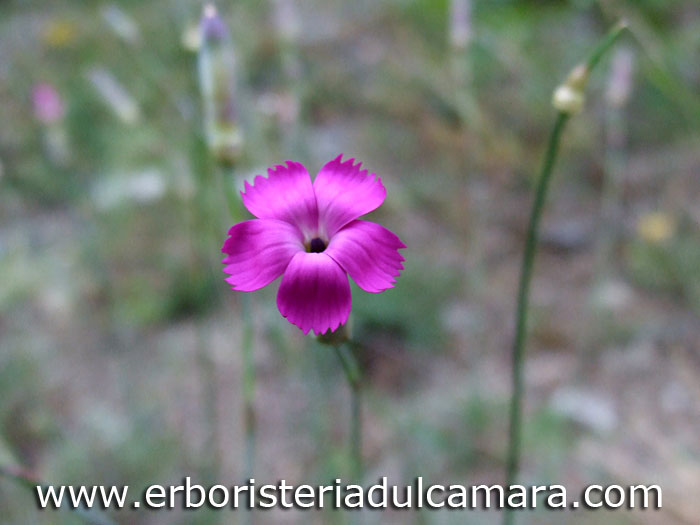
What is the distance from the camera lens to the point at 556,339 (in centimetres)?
131

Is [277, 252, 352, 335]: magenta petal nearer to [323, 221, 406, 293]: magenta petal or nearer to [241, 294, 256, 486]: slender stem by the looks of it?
[323, 221, 406, 293]: magenta petal

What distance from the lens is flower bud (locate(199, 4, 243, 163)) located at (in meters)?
0.49

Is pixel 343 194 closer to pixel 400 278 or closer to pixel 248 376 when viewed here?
pixel 248 376

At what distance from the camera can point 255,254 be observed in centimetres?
29

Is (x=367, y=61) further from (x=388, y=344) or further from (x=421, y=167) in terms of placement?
(x=388, y=344)

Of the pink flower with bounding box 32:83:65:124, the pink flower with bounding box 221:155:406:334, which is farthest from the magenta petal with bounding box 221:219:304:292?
the pink flower with bounding box 32:83:65:124

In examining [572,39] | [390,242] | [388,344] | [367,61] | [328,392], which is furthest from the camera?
[367,61]

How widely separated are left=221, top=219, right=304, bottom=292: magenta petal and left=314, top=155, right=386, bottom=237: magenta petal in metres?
0.03

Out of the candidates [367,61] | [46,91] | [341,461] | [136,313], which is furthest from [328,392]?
[367,61]

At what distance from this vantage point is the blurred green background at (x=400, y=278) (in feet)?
3.38

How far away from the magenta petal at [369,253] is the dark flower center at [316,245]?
0.07 ft

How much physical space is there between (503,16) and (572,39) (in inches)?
13.0

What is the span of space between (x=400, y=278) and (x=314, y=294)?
3.40 feet

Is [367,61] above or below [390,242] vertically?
above
